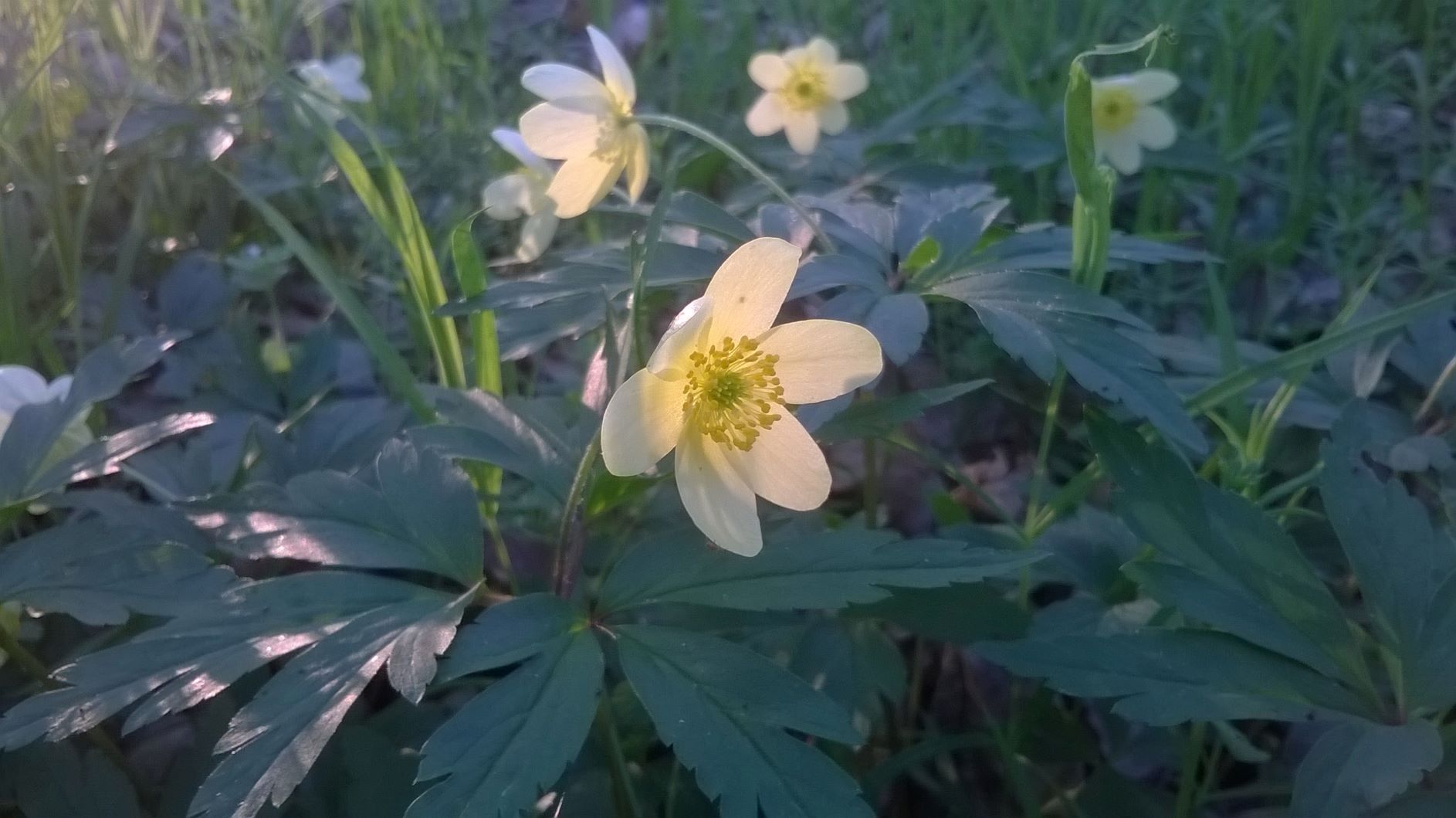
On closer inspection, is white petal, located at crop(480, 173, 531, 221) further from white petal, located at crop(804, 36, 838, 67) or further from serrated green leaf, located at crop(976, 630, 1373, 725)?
serrated green leaf, located at crop(976, 630, 1373, 725)

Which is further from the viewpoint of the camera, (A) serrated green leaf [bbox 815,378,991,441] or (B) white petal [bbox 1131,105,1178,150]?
(B) white petal [bbox 1131,105,1178,150]

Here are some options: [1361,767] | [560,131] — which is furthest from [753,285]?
[1361,767]

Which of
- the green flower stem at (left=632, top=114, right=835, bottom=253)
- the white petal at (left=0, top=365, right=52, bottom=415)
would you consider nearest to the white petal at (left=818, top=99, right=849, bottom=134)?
the green flower stem at (left=632, top=114, right=835, bottom=253)

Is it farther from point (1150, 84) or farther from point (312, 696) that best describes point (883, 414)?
point (1150, 84)

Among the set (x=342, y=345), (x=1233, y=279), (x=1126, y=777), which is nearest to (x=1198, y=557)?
(x=1126, y=777)

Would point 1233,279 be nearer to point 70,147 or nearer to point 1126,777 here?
point 1126,777

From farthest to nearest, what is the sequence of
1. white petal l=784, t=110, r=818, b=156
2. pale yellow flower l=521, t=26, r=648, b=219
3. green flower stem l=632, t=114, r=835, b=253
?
white petal l=784, t=110, r=818, b=156
pale yellow flower l=521, t=26, r=648, b=219
green flower stem l=632, t=114, r=835, b=253
